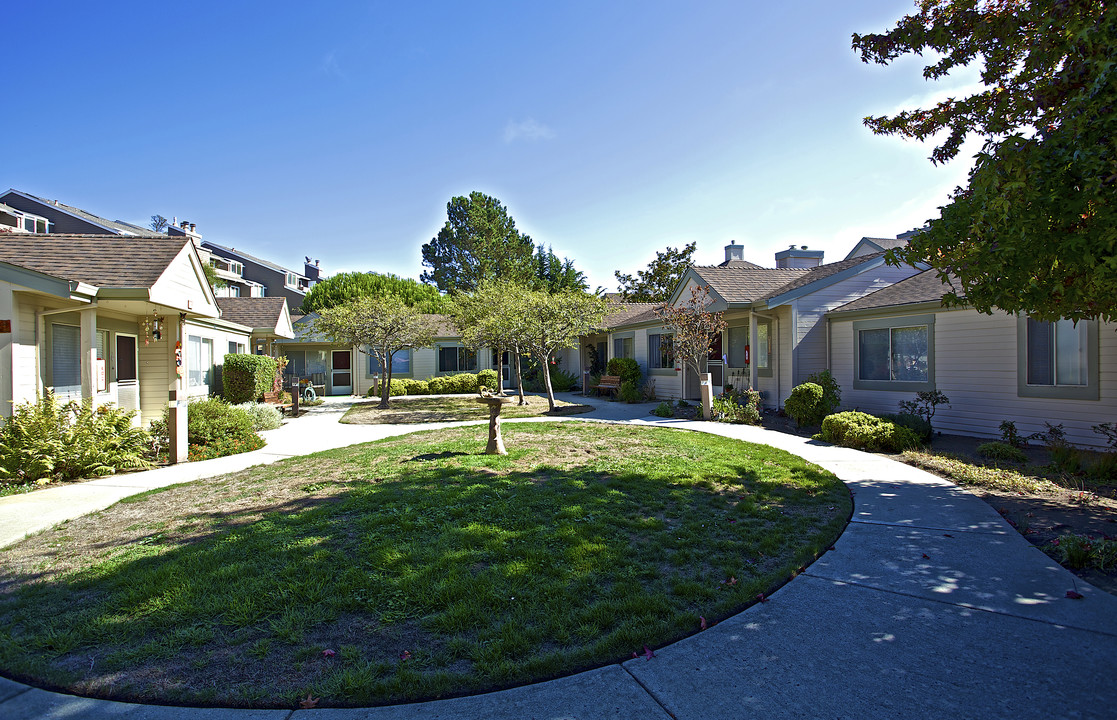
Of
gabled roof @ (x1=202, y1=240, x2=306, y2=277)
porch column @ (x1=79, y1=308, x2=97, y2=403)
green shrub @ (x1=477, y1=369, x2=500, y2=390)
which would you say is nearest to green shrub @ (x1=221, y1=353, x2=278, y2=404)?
porch column @ (x1=79, y1=308, x2=97, y2=403)

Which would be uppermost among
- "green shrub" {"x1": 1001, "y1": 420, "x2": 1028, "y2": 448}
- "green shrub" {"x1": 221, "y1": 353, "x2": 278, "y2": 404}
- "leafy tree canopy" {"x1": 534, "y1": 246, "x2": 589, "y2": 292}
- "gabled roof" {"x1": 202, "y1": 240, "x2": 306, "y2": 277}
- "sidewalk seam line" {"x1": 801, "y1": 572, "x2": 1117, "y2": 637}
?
"gabled roof" {"x1": 202, "y1": 240, "x2": 306, "y2": 277}

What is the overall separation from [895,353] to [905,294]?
1.36 m

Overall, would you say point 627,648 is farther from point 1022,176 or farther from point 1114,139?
point 1114,139

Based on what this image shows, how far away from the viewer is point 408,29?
33.0 ft

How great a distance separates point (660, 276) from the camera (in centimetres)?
3325

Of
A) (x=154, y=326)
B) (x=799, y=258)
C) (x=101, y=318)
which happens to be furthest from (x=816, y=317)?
(x=101, y=318)

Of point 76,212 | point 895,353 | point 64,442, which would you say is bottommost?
point 64,442

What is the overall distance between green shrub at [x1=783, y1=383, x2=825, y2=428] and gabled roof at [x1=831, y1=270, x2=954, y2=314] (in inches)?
98.5

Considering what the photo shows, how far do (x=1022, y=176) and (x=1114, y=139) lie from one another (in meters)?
0.47

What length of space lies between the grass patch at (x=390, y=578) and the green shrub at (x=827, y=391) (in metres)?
5.34

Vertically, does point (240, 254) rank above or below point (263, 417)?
above

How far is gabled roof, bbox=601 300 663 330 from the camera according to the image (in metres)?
19.4

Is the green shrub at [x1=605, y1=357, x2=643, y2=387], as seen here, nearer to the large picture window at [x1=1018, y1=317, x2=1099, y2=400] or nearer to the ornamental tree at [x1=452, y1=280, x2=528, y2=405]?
the ornamental tree at [x1=452, y1=280, x2=528, y2=405]

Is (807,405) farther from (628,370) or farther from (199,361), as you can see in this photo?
(199,361)
